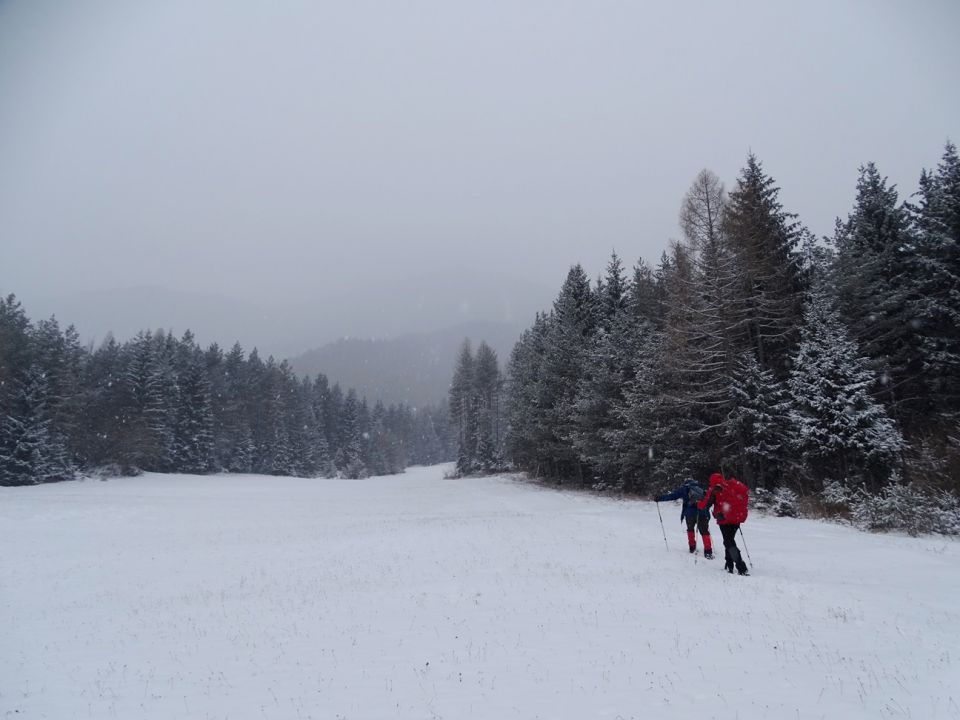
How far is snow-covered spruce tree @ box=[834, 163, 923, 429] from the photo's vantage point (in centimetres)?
2408

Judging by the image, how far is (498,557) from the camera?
15.6m

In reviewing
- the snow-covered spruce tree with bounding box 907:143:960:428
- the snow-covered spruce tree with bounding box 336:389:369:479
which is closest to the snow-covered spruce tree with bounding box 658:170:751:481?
the snow-covered spruce tree with bounding box 907:143:960:428

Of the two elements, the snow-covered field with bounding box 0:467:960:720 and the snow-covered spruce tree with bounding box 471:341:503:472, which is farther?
the snow-covered spruce tree with bounding box 471:341:503:472

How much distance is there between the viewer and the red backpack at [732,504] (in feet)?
40.4

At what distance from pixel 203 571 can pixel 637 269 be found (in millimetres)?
35780

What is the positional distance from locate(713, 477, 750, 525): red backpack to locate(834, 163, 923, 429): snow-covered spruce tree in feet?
45.9

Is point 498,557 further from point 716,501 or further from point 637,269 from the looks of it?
point 637,269

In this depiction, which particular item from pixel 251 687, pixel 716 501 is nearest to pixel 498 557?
pixel 716 501

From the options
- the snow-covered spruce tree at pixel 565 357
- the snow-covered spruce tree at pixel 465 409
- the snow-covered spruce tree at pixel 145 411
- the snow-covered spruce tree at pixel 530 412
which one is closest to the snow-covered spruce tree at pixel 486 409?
the snow-covered spruce tree at pixel 465 409

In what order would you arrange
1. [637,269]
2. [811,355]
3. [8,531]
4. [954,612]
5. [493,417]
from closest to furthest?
[954,612]
[811,355]
[8,531]
[637,269]
[493,417]

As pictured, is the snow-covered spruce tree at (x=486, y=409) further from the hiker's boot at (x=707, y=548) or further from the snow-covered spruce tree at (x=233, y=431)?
the hiker's boot at (x=707, y=548)

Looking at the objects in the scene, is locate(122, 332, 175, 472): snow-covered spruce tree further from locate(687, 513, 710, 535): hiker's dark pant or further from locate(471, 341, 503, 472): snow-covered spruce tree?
locate(687, 513, 710, 535): hiker's dark pant

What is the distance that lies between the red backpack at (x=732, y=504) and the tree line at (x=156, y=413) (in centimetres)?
5298

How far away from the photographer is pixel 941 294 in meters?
A: 23.8
